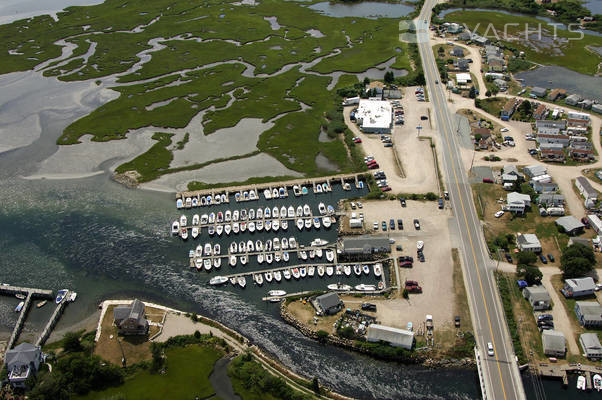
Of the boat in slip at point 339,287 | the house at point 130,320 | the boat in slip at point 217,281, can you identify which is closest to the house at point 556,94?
the boat in slip at point 339,287

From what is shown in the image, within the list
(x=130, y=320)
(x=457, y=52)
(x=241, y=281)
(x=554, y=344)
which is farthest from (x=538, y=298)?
(x=457, y=52)

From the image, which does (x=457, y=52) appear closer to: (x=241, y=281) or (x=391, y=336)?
(x=241, y=281)

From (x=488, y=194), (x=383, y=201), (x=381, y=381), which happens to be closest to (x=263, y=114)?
(x=383, y=201)

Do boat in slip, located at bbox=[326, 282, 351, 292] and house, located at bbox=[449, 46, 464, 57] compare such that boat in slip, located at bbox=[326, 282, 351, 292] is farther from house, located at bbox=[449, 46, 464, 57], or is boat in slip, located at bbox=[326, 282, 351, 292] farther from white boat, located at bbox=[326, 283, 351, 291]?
house, located at bbox=[449, 46, 464, 57]

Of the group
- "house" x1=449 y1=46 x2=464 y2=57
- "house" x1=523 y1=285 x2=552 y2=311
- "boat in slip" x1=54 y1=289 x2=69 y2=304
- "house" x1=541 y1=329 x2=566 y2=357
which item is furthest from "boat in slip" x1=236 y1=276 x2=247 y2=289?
"house" x1=449 y1=46 x2=464 y2=57

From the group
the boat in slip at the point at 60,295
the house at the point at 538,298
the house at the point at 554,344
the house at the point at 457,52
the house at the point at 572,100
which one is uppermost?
the house at the point at 457,52

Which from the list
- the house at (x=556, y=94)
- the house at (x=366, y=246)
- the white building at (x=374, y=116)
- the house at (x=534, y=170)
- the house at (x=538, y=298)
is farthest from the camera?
the house at (x=556, y=94)

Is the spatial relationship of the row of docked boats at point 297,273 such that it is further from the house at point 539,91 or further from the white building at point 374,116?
the house at point 539,91
